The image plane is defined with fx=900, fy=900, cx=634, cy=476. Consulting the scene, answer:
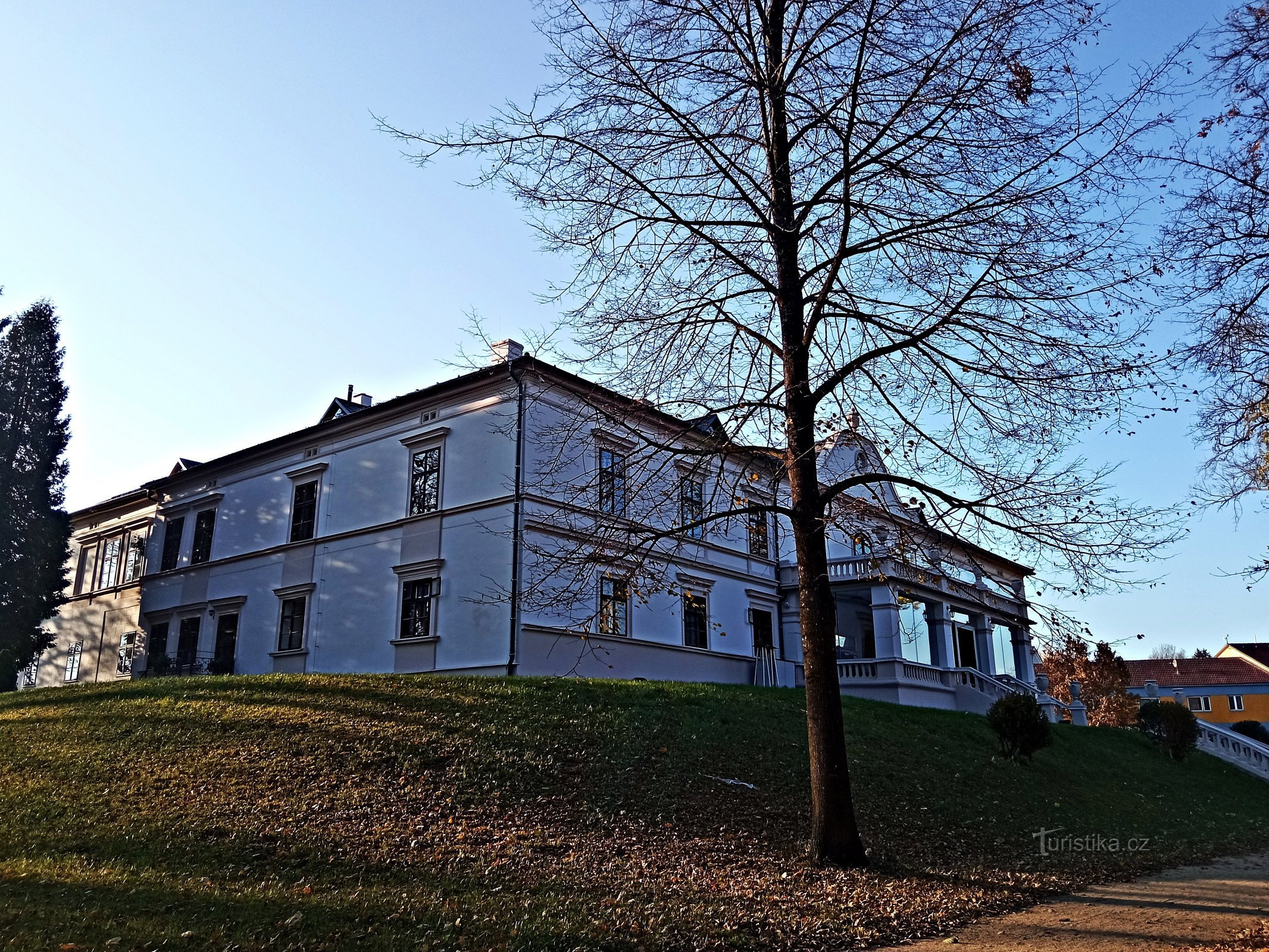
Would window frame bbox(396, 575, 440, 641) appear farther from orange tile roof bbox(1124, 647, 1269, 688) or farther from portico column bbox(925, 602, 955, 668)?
orange tile roof bbox(1124, 647, 1269, 688)

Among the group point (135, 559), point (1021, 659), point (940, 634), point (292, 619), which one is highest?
point (135, 559)

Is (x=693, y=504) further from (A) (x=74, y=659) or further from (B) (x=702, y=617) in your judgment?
(A) (x=74, y=659)

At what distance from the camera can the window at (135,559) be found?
110 feet

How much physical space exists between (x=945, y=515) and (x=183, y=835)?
9058 millimetres

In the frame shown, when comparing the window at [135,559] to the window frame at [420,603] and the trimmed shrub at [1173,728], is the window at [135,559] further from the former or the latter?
the trimmed shrub at [1173,728]

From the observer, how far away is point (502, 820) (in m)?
11.0

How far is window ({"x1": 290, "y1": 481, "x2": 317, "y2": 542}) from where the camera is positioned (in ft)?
88.6

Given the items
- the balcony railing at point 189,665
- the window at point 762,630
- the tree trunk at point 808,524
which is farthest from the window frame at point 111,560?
the tree trunk at point 808,524

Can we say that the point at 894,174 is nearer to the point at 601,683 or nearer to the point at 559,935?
the point at 559,935

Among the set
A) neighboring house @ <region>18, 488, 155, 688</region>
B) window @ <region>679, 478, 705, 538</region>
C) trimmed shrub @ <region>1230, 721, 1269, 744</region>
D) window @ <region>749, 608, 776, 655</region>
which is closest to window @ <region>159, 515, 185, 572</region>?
neighboring house @ <region>18, 488, 155, 688</region>

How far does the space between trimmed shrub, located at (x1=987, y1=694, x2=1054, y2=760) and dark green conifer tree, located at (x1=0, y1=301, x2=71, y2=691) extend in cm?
3183

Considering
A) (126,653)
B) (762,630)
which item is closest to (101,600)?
(126,653)

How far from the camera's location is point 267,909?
750cm

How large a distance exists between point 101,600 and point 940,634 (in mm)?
31236
